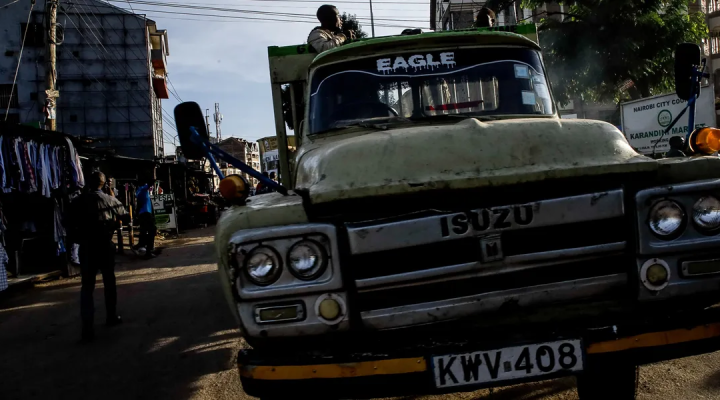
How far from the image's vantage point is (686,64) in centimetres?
350

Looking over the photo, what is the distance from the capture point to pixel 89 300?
559 centimetres

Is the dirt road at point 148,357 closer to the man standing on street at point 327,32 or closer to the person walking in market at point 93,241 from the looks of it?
the person walking in market at point 93,241

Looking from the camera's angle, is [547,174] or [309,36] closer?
[547,174]

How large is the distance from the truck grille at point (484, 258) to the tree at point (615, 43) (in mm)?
13992

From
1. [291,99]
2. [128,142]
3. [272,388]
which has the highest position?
[128,142]

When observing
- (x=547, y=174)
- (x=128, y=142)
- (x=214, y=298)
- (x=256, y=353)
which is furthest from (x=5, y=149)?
(x=128, y=142)

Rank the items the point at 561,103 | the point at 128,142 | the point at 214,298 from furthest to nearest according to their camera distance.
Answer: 1. the point at 128,142
2. the point at 561,103
3. the point at 214,298

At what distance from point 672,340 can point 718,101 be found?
28364 millimetres

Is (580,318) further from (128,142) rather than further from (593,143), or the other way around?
(128,142)

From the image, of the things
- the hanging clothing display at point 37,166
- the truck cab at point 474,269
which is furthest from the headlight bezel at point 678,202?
the hanging clothing display at point 37,166

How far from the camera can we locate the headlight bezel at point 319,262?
2.22m

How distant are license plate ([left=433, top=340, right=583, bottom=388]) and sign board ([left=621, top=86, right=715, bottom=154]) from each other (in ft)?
38.8

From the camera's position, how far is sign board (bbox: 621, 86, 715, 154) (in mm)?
12836

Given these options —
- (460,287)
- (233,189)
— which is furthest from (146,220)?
(460,287)
